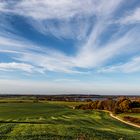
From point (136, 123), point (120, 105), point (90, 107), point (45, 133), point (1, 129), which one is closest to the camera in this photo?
point (45, 133)

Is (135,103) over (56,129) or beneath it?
over

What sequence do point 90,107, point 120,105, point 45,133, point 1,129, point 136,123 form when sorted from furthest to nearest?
point 90,107 → point 120,105 → point 136,123 → point 1,129 → point 45,133

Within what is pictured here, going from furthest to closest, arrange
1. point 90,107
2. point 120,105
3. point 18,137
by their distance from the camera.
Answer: point 90,107 → point 120,105 → point 18,137

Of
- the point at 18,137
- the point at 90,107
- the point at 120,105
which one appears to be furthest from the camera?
the point at 90,107

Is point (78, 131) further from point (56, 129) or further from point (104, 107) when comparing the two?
point (104, 107)

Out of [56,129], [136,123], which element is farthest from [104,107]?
[56,129]

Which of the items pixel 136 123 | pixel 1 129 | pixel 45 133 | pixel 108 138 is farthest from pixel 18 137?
pixel 136 123

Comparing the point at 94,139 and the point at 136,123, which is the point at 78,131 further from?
the point at 136,123

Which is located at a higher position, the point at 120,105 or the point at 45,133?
the point at 120,105

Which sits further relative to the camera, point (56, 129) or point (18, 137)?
point (56, 129)
